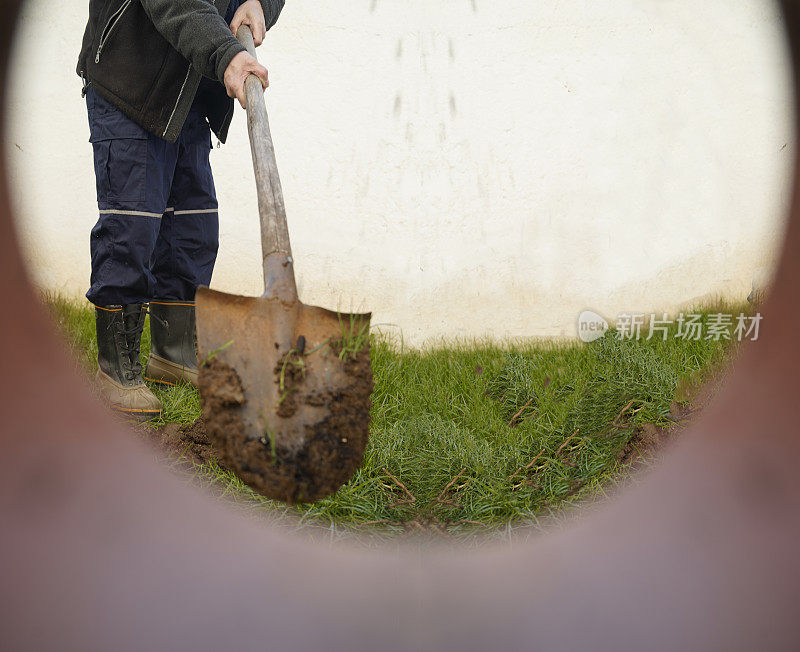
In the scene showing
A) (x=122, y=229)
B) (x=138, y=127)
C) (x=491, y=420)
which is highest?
(x=138, y=127)

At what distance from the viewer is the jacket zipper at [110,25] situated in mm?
1319

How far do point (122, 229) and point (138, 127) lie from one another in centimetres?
24

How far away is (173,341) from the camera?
171cm

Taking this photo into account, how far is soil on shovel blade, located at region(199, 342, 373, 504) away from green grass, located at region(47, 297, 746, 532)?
1.30 feet

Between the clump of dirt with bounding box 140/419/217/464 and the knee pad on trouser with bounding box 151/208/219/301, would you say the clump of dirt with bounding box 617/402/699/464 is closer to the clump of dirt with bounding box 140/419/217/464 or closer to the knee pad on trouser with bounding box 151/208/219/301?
the clump of dirt with bounding box 140/419/217/464

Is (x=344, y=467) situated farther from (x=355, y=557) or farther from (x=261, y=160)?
(x=261, y=160)

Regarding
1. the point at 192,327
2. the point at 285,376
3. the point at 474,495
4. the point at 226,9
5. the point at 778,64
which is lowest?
the point at 474,495

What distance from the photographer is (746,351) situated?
33.0 inches

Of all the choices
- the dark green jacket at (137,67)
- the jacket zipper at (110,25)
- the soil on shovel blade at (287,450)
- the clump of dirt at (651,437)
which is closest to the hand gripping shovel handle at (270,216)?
the soil on shovel blade at (287,450)

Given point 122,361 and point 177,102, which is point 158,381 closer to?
point 122,361

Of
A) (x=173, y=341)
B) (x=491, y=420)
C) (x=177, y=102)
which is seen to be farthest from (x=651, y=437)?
(x=177, y=102)

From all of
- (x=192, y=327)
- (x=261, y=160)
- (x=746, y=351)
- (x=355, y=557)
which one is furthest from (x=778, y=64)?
(x=192, y=327)

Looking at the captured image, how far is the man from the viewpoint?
50.4 inches

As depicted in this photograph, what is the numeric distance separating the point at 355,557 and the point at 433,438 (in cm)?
74
